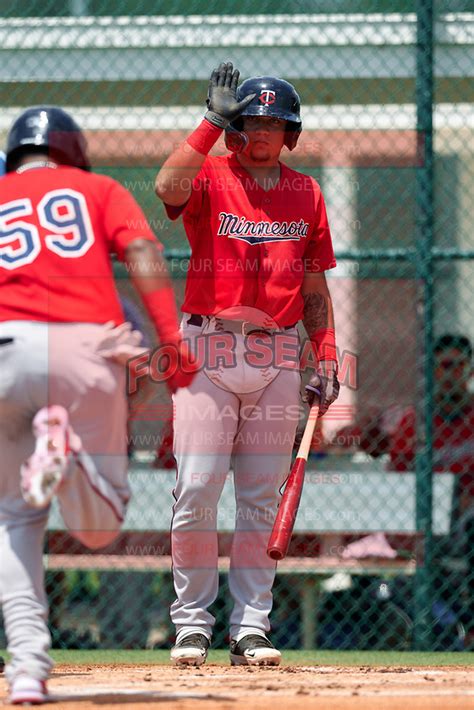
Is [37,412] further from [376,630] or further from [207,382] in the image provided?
[376,630]

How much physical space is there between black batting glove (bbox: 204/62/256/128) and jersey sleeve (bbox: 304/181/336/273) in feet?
1.51

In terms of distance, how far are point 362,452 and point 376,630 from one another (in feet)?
2.78

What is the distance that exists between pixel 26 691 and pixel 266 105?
7.22 ft

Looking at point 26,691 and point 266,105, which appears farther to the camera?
point 266,105

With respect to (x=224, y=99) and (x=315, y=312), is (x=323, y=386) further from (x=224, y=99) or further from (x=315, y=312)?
(x=224, y=99)

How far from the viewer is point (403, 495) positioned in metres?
6.11

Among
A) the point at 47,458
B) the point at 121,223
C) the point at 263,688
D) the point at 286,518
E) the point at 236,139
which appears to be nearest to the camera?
the point at 47,458

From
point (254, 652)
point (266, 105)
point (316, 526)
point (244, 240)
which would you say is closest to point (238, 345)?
point (244, 240)

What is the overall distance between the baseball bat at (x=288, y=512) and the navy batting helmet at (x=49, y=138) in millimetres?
1331

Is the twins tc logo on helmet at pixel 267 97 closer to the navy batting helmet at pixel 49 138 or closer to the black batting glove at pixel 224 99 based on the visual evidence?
the black batting glove at pixel 224 99

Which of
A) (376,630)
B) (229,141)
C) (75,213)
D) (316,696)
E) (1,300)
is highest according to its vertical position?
(229,141)

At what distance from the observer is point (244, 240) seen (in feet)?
14.4

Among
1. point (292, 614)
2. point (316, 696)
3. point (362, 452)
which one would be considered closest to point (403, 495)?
point (362, 452)

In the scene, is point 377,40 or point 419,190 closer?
point 419,190
